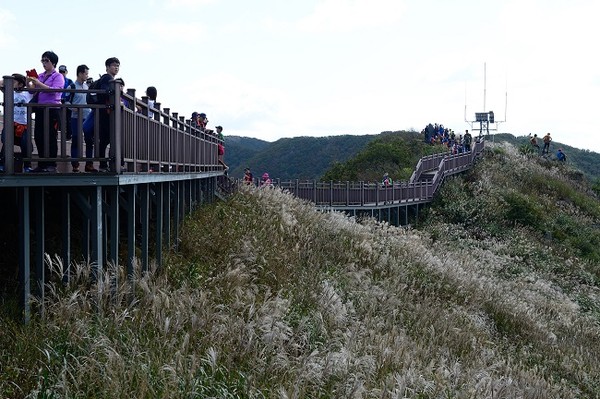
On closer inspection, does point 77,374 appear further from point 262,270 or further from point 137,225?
point 137,225

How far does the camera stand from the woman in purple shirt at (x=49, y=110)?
8.44m

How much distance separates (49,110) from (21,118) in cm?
41

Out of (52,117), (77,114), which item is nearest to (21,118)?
(52,117)

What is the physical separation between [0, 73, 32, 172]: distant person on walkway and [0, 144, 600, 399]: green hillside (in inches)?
Answer: 64.4

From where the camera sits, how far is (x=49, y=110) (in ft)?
27.9

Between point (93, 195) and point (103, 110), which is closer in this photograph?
point (93, 195)

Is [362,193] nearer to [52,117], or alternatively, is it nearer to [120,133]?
[120,133]

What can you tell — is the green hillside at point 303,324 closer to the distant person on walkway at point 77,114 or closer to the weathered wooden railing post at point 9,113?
the distant person on walkway at point 77,114

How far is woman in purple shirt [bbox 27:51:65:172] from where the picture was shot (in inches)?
332

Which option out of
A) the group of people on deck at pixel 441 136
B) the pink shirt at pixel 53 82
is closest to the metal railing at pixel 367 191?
the group of people on deck at pixel 441 136

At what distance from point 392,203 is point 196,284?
76.9 ft

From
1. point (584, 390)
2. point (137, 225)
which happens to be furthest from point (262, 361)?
point (584, 390)

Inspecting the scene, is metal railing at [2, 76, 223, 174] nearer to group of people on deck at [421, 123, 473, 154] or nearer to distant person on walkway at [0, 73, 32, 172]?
distant person on walkway at [0, 73, 32, 172]

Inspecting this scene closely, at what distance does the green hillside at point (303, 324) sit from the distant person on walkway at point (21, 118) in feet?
5.37
